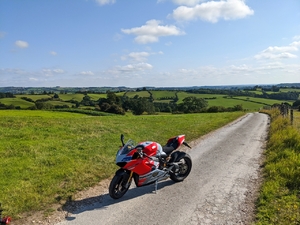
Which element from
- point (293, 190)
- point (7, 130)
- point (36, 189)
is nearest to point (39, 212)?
point (36, 189)

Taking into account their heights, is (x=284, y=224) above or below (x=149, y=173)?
below

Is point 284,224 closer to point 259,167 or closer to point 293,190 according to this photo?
point 293,190

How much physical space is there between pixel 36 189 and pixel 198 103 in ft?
232

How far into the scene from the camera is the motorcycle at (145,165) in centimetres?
583

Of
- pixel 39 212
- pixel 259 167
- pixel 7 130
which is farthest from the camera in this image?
pixel 7 130

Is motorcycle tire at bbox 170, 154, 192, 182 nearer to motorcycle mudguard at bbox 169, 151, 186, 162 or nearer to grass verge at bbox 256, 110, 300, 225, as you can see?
motorcycle mudguard at bbox 169, 151, 186, 162

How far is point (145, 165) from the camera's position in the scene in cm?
611

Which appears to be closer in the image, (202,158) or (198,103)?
(202,158)

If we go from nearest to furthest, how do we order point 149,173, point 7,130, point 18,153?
point 149,173 → point 18,153 → point 7,130

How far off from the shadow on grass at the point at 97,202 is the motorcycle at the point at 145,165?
197 millimetres

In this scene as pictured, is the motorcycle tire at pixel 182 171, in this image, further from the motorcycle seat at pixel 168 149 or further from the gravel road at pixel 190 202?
the motorcycle seat at pixel 168 149

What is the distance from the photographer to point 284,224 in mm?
4555

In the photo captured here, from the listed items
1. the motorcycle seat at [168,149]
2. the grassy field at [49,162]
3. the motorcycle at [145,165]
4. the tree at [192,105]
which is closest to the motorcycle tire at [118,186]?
the motorcycle at [145,165]

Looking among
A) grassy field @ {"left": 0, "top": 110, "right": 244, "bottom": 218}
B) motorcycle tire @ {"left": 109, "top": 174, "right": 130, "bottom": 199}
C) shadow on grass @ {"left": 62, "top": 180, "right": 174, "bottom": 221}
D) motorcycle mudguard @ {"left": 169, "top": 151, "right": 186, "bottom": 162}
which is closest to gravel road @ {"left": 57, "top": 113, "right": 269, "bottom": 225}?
shadow on grass @ {"left": 62, "top": 180, "right": 174, "bottom": 221}
